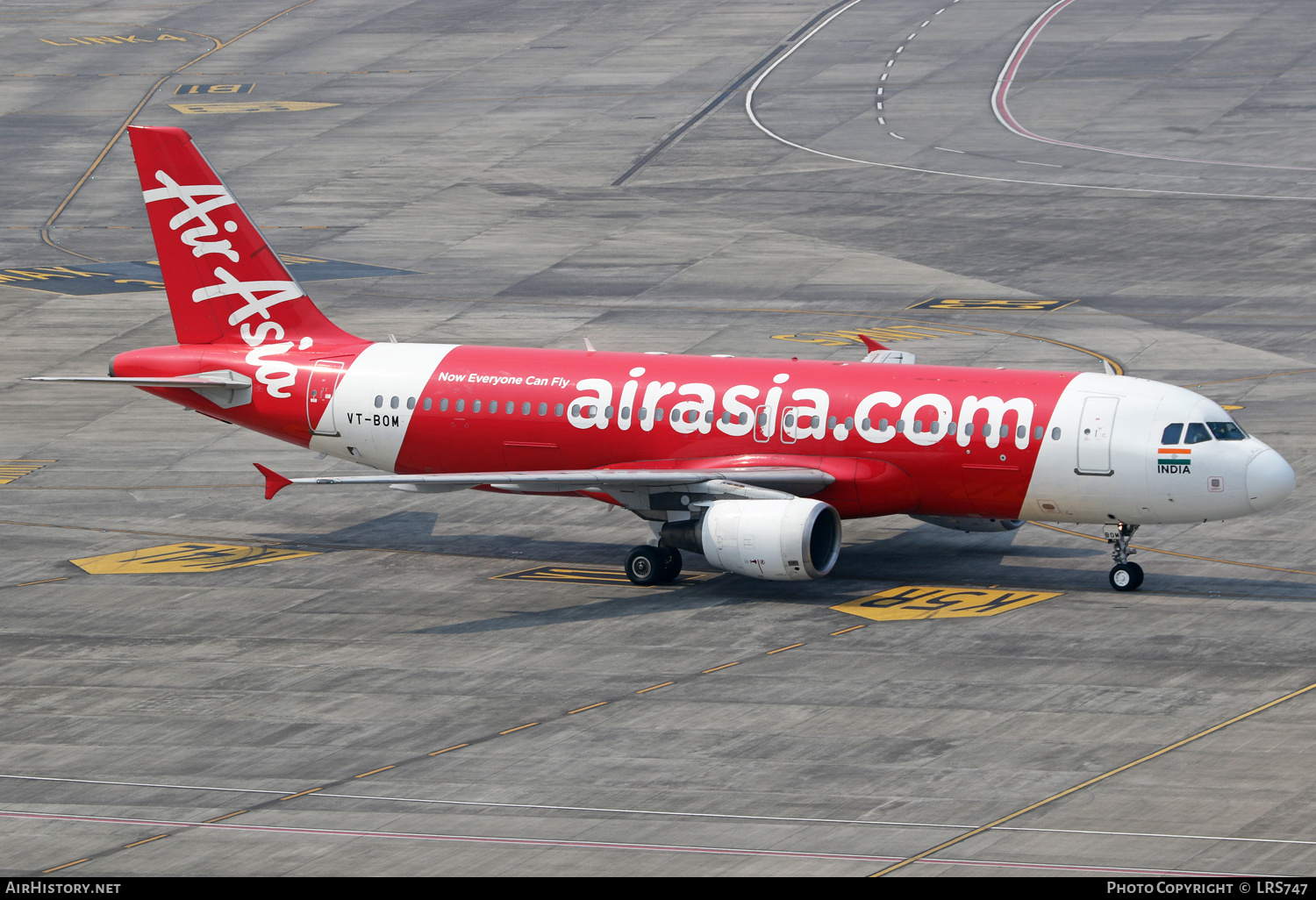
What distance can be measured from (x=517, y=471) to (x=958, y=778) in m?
18.5

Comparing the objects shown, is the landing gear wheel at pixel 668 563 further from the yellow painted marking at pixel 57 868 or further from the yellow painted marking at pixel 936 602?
the yellow painted marking at pixel 57 868

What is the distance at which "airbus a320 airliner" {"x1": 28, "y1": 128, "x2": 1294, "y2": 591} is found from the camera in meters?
42.2

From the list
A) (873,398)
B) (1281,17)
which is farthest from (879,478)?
(1281,17)

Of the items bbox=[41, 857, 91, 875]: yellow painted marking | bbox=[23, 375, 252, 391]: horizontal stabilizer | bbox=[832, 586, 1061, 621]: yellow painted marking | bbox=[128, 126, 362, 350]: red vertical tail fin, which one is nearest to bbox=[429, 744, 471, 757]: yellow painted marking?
bbox=[41, 857, 91, 875]: yellow painted marking

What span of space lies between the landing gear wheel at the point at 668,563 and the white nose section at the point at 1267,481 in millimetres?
13466

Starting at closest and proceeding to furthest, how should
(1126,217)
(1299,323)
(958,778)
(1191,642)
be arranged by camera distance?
(958,778), (1191,642), (1299,323), (1126,217)

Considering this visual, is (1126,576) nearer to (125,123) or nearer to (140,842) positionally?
(140,842)

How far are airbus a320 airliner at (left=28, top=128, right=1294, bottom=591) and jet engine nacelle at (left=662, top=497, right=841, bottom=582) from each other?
5cm

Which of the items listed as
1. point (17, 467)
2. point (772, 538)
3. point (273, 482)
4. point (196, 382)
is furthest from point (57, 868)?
point (17, 467)

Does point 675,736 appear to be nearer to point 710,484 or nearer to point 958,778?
point 958,778

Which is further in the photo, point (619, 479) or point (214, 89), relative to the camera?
point (214, 89)

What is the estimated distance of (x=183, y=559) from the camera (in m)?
48.6

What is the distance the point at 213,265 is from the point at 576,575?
13642 mm

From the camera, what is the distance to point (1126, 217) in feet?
283
